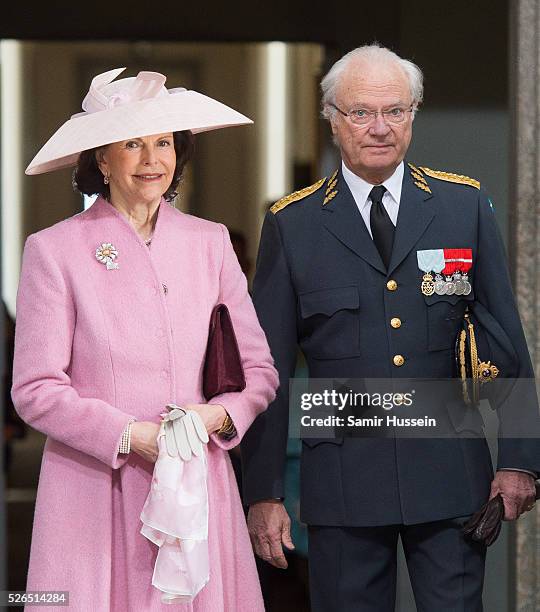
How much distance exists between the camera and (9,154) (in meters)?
7.15

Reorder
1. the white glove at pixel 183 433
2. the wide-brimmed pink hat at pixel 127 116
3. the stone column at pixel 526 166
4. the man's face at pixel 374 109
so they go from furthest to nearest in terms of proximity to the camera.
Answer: the stone column at pixel 526 166, the man's face at pixel 374 109, the wide-brimmed pink hat at pixel 127 116, the white glove at pixel 183 433

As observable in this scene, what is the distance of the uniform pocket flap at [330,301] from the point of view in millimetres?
3287

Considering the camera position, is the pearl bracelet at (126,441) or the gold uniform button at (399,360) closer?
Answer: the pearl bracelet at (126,441)

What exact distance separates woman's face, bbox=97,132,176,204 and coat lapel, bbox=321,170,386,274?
1.73ft

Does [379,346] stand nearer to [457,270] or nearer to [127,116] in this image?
[457,270]

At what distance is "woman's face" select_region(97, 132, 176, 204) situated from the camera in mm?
2986

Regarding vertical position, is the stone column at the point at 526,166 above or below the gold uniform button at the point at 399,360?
above

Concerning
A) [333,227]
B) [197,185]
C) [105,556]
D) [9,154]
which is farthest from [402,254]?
[197,185]

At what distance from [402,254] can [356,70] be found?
18.4 inches

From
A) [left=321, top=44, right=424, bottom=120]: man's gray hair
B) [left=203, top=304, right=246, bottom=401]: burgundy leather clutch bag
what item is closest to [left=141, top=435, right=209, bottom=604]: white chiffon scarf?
[left=203, top=304, right=246, bottom=401]: burgundy leather clutch bag

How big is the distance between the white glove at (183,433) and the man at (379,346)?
47 centimetres

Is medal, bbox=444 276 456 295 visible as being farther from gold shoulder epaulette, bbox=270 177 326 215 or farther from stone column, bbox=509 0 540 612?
stone column, bbox=509 0 540 612

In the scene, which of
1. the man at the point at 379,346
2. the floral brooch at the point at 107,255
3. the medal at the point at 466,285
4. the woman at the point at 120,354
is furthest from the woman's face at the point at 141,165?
the medal at the point at 466,285

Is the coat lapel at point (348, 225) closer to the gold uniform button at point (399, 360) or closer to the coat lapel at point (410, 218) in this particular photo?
the coat lapel at point (410, 218)
